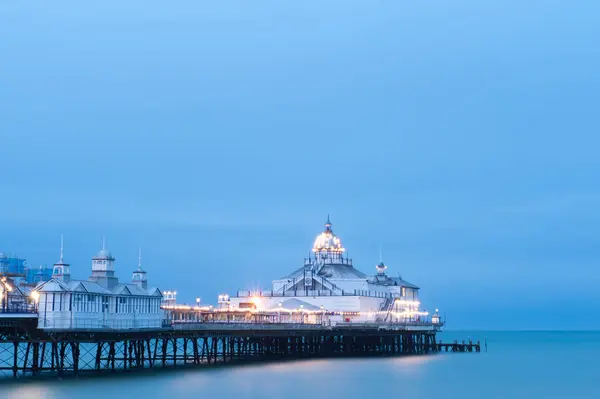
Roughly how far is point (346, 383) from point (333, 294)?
50675 mm

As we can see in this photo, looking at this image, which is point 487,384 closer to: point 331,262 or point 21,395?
point 21,395

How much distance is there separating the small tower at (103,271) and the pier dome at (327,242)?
63062 millimetres


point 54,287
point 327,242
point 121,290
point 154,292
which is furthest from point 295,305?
point 54,287

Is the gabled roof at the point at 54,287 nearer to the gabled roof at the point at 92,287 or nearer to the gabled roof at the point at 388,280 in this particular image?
the gabled roof at the point at 92,287

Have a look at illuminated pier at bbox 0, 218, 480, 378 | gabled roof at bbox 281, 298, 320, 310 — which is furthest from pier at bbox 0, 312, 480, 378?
gabled roof at bbox 281, 298, 320, 310

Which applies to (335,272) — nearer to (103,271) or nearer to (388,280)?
(388,280)

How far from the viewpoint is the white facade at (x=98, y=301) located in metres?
76.4

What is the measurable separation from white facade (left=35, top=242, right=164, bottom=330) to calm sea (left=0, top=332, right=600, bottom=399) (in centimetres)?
422

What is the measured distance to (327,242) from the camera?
479ft

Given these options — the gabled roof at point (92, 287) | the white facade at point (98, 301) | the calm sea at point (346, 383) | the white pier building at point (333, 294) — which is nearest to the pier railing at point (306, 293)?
the white pier building at point (333, 294)

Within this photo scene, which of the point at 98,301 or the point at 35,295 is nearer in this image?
the point at 35,295

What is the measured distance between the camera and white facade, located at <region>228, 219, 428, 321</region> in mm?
131125

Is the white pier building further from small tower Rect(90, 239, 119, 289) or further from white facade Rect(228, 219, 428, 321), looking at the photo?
small tower Rect(90, 239, 119, 289)

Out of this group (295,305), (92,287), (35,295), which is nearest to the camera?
(35,295)
